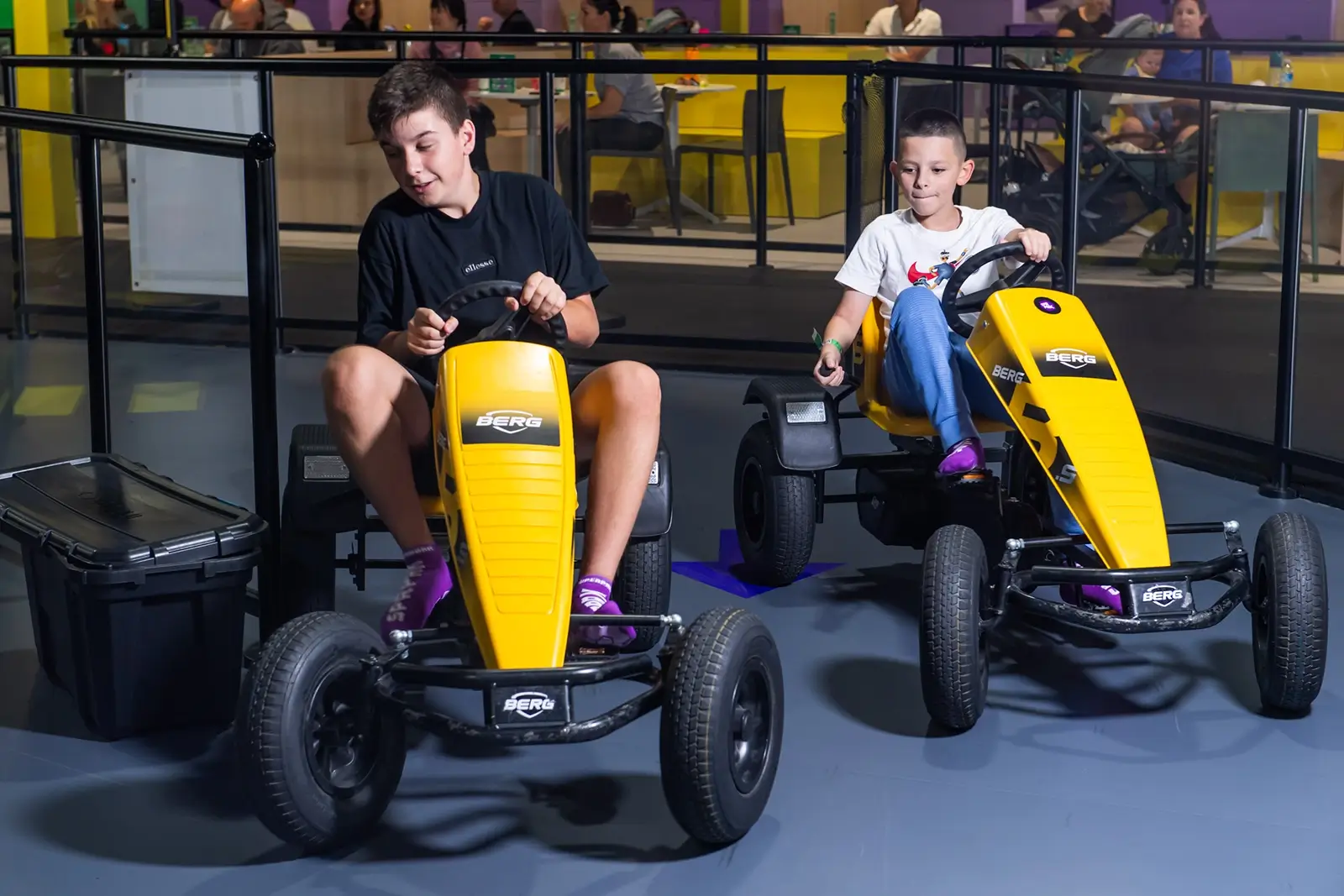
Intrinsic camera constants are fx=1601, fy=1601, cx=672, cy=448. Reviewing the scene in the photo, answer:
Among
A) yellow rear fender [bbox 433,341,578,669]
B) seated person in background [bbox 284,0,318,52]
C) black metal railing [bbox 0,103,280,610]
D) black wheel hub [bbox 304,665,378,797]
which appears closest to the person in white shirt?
seated person in background [bbox 284,0,318,52]

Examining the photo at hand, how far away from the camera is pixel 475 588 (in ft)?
7.26

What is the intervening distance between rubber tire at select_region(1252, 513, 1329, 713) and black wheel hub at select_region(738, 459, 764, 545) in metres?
1.12

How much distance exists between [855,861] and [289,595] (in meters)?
1.16

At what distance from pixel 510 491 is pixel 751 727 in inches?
18.6

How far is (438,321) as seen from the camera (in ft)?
7.97

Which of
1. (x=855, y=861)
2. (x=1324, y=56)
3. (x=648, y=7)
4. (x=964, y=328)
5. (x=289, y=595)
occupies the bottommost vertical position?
(x=855, y=861)

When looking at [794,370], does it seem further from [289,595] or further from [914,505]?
[289,595]

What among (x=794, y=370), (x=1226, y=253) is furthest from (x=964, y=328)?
(x=1226, y=253)

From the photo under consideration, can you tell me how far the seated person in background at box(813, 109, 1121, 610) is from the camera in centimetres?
300

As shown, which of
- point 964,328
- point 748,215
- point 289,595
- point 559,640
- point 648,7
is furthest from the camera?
point 648,7

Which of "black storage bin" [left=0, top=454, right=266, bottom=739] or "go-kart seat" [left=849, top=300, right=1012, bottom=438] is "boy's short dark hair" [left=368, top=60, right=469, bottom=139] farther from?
"go-kart seat" [left=849, top=300, right=1012, bottom=438]

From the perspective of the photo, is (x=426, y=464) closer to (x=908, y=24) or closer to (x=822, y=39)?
(x=822, y=39)

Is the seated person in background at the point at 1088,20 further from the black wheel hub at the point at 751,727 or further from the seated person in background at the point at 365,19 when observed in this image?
the black wheel hub at the point at 751,727

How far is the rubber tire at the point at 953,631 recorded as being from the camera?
8.11ft
